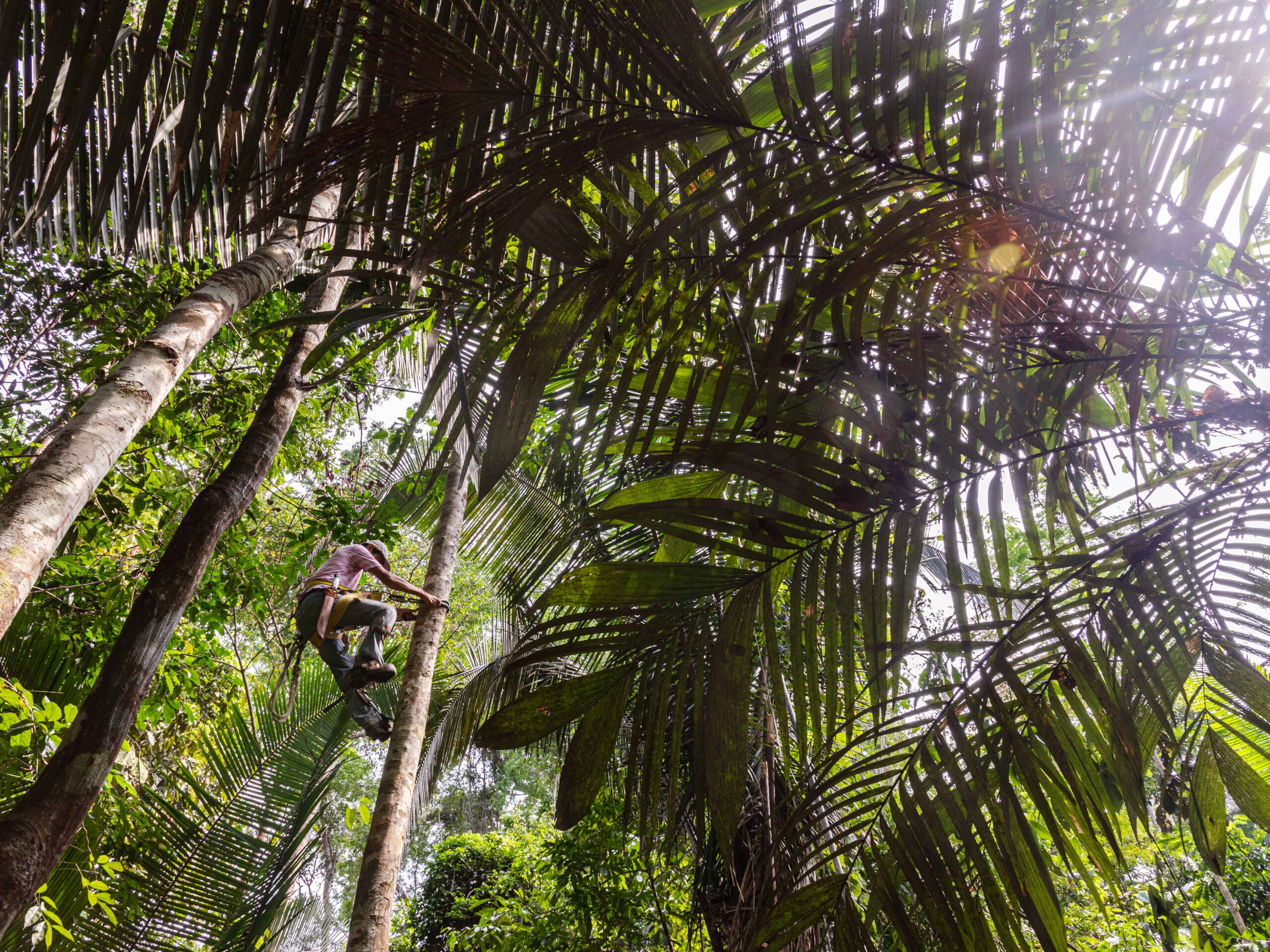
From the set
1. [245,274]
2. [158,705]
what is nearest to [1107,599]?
[245,274]

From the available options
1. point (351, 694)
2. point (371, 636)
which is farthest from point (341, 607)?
point (351, 694)

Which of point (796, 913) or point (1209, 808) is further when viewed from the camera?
point (1209, 808)

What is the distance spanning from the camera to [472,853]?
7953 millimetres

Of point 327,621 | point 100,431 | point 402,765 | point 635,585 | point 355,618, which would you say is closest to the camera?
point 635,585

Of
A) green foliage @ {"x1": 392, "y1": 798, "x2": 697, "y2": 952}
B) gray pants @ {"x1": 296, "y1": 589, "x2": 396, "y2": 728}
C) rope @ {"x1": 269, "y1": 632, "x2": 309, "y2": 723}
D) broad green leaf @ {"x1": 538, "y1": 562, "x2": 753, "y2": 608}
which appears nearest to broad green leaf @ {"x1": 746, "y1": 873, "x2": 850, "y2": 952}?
broad green leaf @ {"x1": 538, "y1": 562, "x2": 753, "y2": 608}

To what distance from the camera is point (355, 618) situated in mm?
3652

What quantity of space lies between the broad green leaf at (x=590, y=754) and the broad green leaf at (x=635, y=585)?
0.11m

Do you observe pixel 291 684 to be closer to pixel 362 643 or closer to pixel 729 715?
pixel 362 643

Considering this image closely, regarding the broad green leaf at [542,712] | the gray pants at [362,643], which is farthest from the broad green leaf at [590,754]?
the gray pants at [362,643]

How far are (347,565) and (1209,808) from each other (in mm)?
3386

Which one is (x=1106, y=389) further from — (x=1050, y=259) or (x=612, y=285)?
(x=612, y=285)

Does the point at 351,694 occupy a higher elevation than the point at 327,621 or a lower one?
lower

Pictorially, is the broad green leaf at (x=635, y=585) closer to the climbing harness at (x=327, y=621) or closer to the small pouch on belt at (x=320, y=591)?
the climbing harness at (x=327, y=621)

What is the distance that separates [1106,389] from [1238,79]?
0.69m
